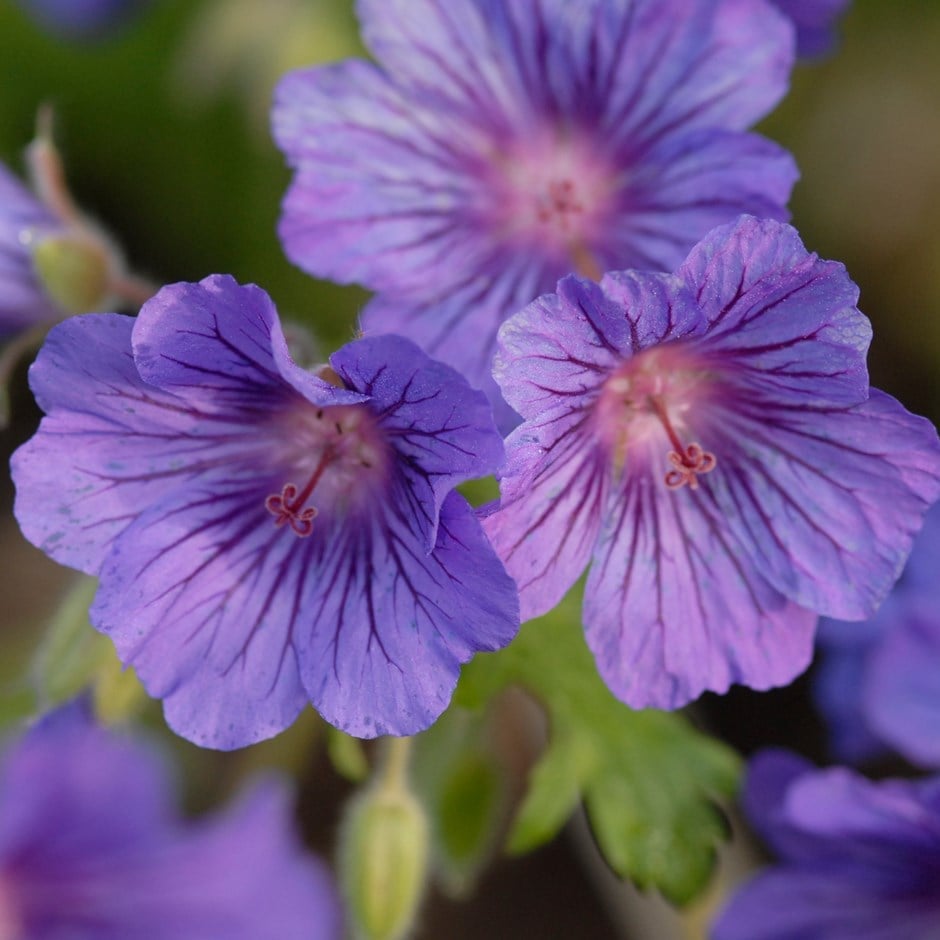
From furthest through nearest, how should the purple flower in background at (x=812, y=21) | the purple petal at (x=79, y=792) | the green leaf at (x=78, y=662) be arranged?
the purple petal at (x=79, y=792)
the purple flower in background at (x=812, y=21)
the green leaf at (x=78, y=662)

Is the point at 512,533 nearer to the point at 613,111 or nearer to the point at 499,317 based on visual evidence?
the point at 499,317

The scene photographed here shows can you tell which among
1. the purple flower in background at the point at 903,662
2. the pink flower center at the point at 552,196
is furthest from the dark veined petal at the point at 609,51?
the purple flower in background at the point at 903,662

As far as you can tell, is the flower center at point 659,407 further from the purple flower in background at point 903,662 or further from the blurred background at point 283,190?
the blurred background at point 283,190

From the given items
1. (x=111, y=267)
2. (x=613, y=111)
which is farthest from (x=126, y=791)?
(x=613, y=111)

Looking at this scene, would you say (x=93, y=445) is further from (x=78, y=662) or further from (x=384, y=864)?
(x=384, y=864)

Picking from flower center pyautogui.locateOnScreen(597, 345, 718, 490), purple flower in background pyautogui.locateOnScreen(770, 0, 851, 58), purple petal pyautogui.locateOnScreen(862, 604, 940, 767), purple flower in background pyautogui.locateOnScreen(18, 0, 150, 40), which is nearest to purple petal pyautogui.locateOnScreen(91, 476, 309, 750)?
flower center pyautogui.locateOnScreen(597, 345, 718, 490)

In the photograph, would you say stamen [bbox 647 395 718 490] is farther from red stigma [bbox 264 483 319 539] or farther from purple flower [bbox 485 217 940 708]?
red stigma [bbox 264 483 319 539]
